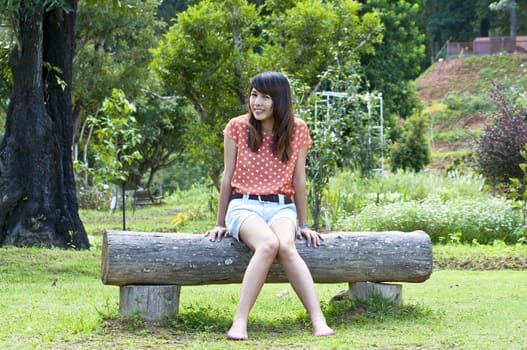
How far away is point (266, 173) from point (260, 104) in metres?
0.50

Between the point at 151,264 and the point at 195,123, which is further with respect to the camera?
the point at 195,123

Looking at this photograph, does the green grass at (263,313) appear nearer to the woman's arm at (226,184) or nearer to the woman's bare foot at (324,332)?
the woman's bare foot at (324,332)

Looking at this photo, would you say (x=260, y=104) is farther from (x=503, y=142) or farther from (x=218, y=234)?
(x=503, y=142)

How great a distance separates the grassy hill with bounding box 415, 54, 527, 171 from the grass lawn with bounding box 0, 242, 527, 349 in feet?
104

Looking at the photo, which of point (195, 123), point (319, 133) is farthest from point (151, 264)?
point (195, 123)

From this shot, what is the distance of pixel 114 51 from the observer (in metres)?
28.1

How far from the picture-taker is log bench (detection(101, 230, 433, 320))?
629 cm

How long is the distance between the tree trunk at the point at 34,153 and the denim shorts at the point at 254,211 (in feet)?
17.9

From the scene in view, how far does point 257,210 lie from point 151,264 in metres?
0.84

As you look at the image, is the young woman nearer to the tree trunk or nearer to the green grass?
the green grass

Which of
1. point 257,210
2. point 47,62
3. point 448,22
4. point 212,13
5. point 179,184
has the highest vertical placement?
point 448,22

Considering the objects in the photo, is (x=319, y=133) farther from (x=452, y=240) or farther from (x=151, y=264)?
(x=151, y=264)

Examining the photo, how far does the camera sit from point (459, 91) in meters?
49.5

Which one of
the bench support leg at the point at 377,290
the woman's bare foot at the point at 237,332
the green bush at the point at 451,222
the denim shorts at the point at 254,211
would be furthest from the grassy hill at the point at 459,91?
the woman's bare foot at the point at 237,332
